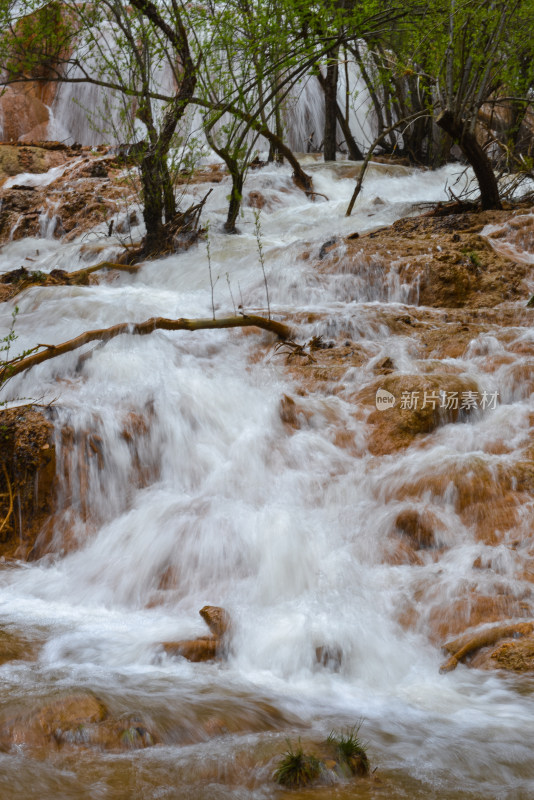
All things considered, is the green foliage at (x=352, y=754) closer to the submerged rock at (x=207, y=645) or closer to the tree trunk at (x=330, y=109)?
the submerged rock at (x=207, y=645)

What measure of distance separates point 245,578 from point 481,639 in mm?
1340

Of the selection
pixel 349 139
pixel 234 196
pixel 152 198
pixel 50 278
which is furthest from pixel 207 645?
pixel 349 139

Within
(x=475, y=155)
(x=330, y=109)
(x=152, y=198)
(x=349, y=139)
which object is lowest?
(x=152, y=198)

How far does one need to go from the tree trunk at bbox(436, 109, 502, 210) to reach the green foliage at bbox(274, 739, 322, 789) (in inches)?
327

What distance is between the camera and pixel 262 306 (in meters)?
7.84

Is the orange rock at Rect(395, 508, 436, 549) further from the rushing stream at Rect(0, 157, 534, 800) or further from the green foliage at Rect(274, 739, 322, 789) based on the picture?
the green foliage at Rect(274, 739, 322, 789)

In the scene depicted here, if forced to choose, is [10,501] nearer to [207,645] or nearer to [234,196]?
[207,645]

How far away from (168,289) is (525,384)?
5.11 meters

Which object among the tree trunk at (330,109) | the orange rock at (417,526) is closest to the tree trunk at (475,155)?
the tree trunk at (330,109)

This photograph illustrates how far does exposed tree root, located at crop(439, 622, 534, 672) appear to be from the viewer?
3.13 m

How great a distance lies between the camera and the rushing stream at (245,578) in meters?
2.23

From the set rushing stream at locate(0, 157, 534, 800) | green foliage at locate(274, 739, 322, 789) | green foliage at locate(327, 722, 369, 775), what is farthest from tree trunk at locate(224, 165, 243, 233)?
green foliage at locate(274, 739, 322, 789)

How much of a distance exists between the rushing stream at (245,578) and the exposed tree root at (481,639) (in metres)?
0.09

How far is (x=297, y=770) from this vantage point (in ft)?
6.68
